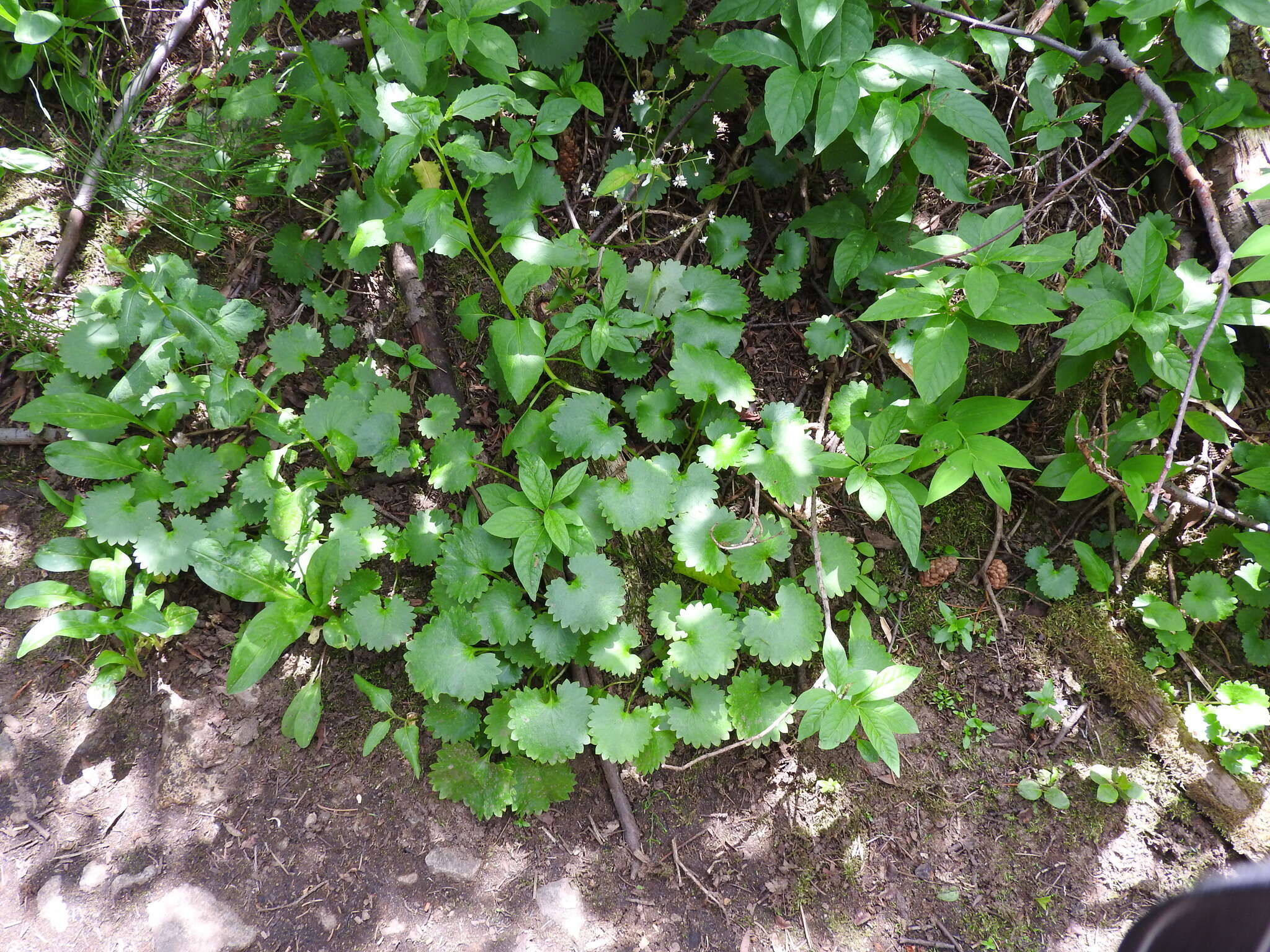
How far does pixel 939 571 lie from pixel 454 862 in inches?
77.1

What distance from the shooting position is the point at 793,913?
7.44 ft

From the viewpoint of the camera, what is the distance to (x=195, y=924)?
82.0 inches

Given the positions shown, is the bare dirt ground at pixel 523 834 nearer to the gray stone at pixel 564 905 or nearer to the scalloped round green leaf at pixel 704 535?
the gray stone at pixel 564 905

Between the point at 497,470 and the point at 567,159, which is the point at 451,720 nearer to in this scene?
the point at 497,470

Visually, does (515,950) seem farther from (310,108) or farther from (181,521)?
(310,108)

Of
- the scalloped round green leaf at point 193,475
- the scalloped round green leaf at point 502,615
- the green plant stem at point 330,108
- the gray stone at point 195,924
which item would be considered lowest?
the gray stone at point 195,924

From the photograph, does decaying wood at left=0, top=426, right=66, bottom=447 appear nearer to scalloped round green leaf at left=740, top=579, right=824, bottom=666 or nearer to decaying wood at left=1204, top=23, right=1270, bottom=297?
scalloped round green leaf at left=740, top=579, right=824, bottom=666

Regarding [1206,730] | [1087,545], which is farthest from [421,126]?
[1206,730]

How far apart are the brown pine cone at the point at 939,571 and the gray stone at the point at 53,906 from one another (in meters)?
2.94

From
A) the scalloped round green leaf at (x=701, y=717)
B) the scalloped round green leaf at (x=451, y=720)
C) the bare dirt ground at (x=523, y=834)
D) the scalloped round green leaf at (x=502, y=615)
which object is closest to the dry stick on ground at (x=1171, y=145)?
the bare dirt ground at (x=523, y=834)

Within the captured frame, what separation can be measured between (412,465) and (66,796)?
147 cm

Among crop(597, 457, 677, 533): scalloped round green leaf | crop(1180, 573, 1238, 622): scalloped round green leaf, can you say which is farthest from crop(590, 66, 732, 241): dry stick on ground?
crop(1180, 573, 1238, 622): scalloped round green leaf

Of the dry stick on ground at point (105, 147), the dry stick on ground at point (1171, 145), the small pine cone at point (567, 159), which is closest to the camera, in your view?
the dry stick on ground at point (1171, 145)

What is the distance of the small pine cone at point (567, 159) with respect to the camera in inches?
112
